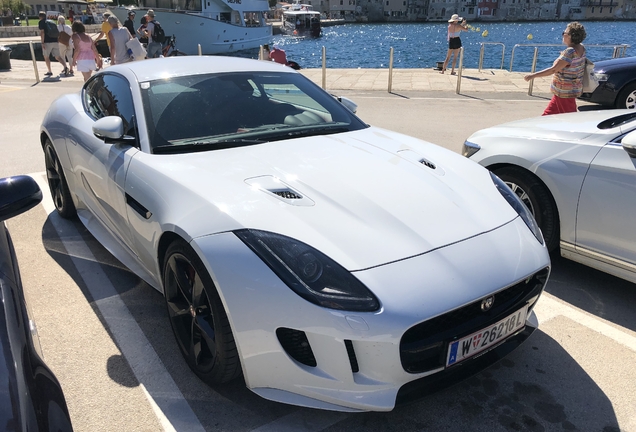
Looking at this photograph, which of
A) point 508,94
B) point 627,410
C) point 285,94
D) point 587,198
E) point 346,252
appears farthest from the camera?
point 508,94

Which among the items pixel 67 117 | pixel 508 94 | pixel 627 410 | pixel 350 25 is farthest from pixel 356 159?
pixel 350 25

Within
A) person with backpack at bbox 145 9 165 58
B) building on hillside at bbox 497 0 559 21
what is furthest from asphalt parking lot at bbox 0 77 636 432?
building on hillside at bbox 497 0 559 21

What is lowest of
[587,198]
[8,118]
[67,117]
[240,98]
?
[8,118]

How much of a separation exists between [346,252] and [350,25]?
11602cm

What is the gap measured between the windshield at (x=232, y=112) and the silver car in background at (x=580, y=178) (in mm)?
1214

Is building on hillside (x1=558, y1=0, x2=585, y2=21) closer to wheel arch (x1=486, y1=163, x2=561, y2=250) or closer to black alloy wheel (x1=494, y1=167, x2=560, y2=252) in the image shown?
wheel arch (x1=486, y1=163, x2=561, y2=250)

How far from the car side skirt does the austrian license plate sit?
1196 millimetres

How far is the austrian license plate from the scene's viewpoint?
82.7 inches

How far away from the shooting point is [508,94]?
12539mm

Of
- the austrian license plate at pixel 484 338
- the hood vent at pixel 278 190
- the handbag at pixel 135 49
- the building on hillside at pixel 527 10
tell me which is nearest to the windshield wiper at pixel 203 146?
the hood vent at pixel 278 190

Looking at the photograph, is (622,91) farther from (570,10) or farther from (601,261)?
(570,10)

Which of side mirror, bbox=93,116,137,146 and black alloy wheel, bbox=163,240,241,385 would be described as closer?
black alloy wheel, bbox=163,240,241,385

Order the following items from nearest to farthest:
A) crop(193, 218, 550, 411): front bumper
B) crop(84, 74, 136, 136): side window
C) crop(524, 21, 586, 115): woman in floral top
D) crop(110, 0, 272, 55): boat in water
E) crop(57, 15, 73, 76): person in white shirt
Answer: crop(193, 218, 550, 411): front bumper
crop(84, 74, 136, 136): side window
crop(524, 21, 586, 115): woman in floral top
crop(57, 15, 73, 76): person in white shirt
crop(110, 0, 272, 55): boat in water

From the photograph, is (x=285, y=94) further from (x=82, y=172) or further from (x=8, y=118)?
(x=8, y=118)
